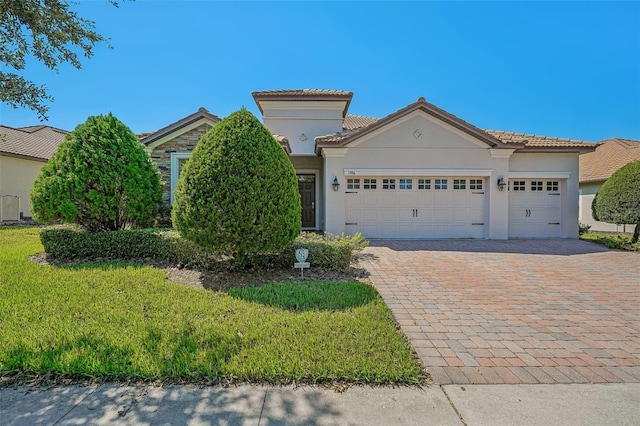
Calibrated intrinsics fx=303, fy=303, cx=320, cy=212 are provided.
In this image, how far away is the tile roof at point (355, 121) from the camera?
16.3 m

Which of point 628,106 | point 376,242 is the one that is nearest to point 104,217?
point 376,242

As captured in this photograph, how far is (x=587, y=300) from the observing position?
206 inches

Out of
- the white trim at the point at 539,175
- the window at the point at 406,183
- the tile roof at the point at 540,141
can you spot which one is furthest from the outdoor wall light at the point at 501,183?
the window at the point at 406,183

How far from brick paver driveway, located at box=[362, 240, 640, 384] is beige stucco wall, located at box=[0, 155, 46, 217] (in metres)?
19.7

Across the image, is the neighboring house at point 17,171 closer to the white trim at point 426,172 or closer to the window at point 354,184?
the window at point 354,184

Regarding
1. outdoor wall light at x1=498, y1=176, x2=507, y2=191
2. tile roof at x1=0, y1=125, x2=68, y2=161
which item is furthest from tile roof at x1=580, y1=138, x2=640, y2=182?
tile roof at x1=0, y1=125, x2=68, y2=161

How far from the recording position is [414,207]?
11.7 m

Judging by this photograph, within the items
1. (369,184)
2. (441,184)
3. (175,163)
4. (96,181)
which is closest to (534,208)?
(441,184)

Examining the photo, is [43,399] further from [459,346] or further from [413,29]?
[413,29]

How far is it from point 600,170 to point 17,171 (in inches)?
1322

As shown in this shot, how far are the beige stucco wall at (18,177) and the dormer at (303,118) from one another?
45.0 ft

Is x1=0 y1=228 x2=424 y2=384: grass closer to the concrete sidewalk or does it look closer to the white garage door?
the concrete sidewalk

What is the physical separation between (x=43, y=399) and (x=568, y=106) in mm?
20874

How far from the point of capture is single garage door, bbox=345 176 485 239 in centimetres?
1170
